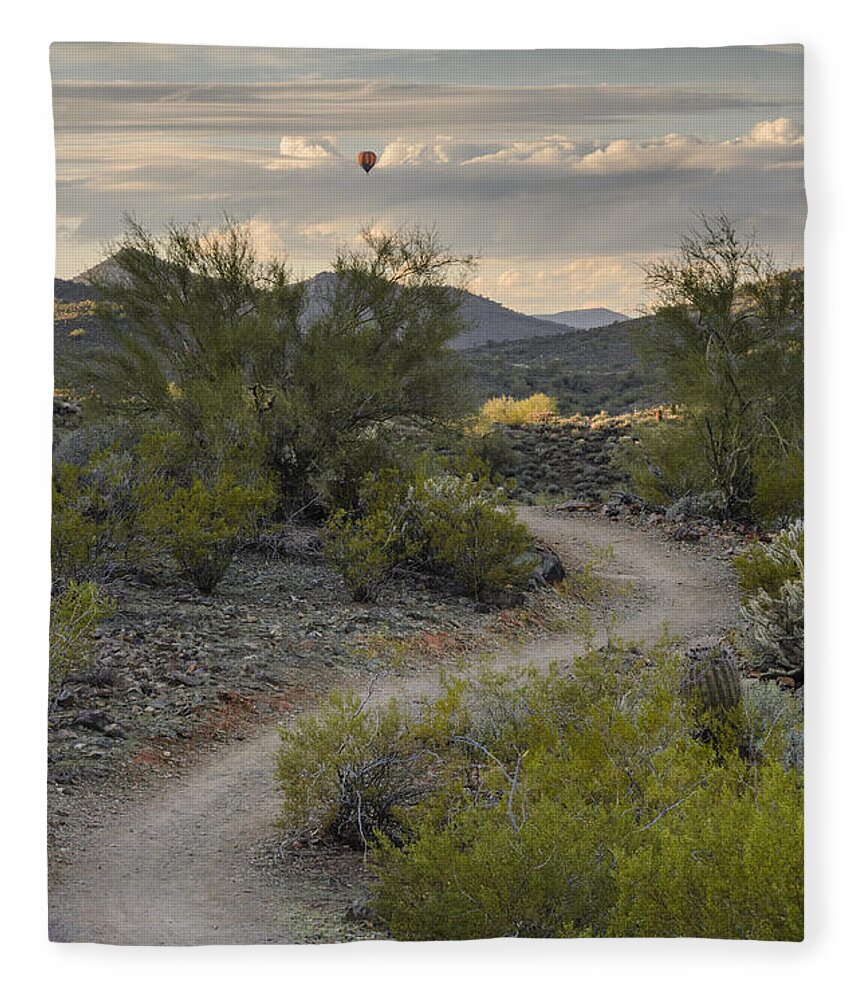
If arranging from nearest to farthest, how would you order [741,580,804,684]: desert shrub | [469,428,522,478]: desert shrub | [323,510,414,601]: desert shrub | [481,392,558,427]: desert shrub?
[741,580,804,684]: desert shrub
[481,392,558,427]: desert shrub
[469,428,522,478]: desert shrub
[323,510,414,601]: desert shrub

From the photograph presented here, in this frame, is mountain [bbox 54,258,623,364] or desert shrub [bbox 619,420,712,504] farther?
desert shrub [bbox 619,420,712,504]

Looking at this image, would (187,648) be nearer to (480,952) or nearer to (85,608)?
(85,608)

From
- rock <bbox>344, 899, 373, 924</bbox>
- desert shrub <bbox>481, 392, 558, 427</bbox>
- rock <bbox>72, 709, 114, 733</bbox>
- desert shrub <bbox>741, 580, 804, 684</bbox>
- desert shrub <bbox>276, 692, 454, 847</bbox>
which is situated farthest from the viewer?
desert shrub <bbox>481, 392, 558, 427</bbox>

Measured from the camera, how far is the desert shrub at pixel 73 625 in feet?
17.0

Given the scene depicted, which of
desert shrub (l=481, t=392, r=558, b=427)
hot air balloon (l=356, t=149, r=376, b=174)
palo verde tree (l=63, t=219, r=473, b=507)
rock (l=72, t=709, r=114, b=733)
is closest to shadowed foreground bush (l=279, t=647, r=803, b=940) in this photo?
rock (l=72, t=709, r=114, b=733)

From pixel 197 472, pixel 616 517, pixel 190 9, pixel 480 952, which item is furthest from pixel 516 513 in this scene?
pixel 190 9

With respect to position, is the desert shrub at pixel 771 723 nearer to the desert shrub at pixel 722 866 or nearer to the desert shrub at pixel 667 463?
the desert shrub at pixel 722 866

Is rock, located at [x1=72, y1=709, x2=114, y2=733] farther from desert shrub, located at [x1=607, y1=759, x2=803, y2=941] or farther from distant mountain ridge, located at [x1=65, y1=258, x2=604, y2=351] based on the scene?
desert shrub, located at [x1=607, y1=759, x2=803, y2=941]

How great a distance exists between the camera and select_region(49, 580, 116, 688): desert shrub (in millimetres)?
5195

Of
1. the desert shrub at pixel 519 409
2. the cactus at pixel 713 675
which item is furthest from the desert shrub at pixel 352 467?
the cactus at pixel 713 675

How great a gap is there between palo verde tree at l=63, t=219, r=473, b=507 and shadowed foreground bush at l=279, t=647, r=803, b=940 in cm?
128

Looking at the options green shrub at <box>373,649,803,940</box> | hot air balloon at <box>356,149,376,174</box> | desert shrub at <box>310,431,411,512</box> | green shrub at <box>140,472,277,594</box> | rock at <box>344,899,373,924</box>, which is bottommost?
rock at <box>344,899,373,924</box>

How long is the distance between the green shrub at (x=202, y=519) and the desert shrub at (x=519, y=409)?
3.53 ft

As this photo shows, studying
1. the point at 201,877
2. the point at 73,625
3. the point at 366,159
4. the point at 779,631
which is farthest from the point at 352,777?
the point at 366,159
